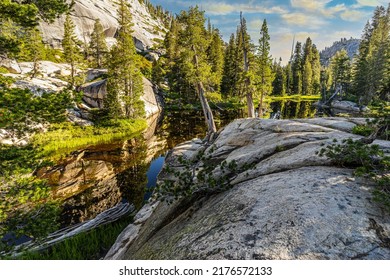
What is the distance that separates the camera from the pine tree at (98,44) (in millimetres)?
57034

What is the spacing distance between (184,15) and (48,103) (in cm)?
1653

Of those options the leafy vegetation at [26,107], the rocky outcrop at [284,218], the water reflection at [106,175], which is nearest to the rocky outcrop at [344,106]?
the water reflection at [106,175]

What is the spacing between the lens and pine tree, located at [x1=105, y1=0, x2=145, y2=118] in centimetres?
3039

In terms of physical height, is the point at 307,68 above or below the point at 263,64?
above

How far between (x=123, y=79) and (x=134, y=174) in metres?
21.6

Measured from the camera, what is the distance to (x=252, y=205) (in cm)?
370

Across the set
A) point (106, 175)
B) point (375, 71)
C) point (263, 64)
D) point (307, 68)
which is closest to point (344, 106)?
point (375, 71)

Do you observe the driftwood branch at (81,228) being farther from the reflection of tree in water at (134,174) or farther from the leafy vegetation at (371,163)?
the leafy vegetation at (371,163)

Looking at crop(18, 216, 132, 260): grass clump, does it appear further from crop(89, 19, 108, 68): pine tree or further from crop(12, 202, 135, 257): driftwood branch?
crop(89, 19, 108, 68): pine tree

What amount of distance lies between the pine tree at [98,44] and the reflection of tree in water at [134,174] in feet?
144

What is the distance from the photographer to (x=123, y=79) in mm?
32219

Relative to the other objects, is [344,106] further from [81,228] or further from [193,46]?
[81,228]

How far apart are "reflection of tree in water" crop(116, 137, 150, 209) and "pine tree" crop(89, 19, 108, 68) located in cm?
4403
